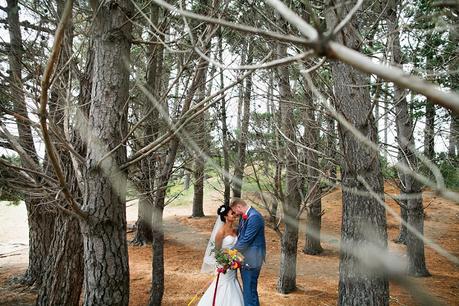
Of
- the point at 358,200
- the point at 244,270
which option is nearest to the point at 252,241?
the point at 244,270

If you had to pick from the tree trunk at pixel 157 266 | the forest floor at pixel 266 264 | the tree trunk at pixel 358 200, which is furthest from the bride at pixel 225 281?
the tree trunk at pixel 358 200

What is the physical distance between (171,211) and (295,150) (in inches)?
531

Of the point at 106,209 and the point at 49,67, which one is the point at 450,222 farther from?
the point at 49,67

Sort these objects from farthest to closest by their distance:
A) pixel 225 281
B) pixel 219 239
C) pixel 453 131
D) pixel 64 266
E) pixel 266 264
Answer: pixel 266 264, pixel 219 239, pixel 225 281, pixel 64 266, pixel 453 131

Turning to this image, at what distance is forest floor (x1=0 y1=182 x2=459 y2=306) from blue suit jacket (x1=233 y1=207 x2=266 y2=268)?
1147 mm

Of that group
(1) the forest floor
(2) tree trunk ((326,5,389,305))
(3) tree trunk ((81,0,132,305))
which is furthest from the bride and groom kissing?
(3) tree trunk ((81,0,132,305))

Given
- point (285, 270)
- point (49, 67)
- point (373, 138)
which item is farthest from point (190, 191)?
point (49, 67)

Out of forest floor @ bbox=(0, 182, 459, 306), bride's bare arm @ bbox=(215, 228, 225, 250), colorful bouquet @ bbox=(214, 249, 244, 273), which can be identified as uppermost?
bride's bare arm @ bbox=(215, 228, 225, 250)

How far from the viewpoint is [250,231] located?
19.4ft

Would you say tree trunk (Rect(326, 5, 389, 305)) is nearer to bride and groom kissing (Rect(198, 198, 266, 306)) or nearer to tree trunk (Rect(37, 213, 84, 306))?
bride and groom kissing (Rect(198, 198, 266, 306))

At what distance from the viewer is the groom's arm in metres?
5.84

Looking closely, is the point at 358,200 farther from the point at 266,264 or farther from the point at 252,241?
the point at 266,264

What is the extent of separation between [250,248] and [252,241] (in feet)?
0.42

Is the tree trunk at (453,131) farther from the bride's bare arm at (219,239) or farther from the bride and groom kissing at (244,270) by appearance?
the bride's bare arm at (219,239)
